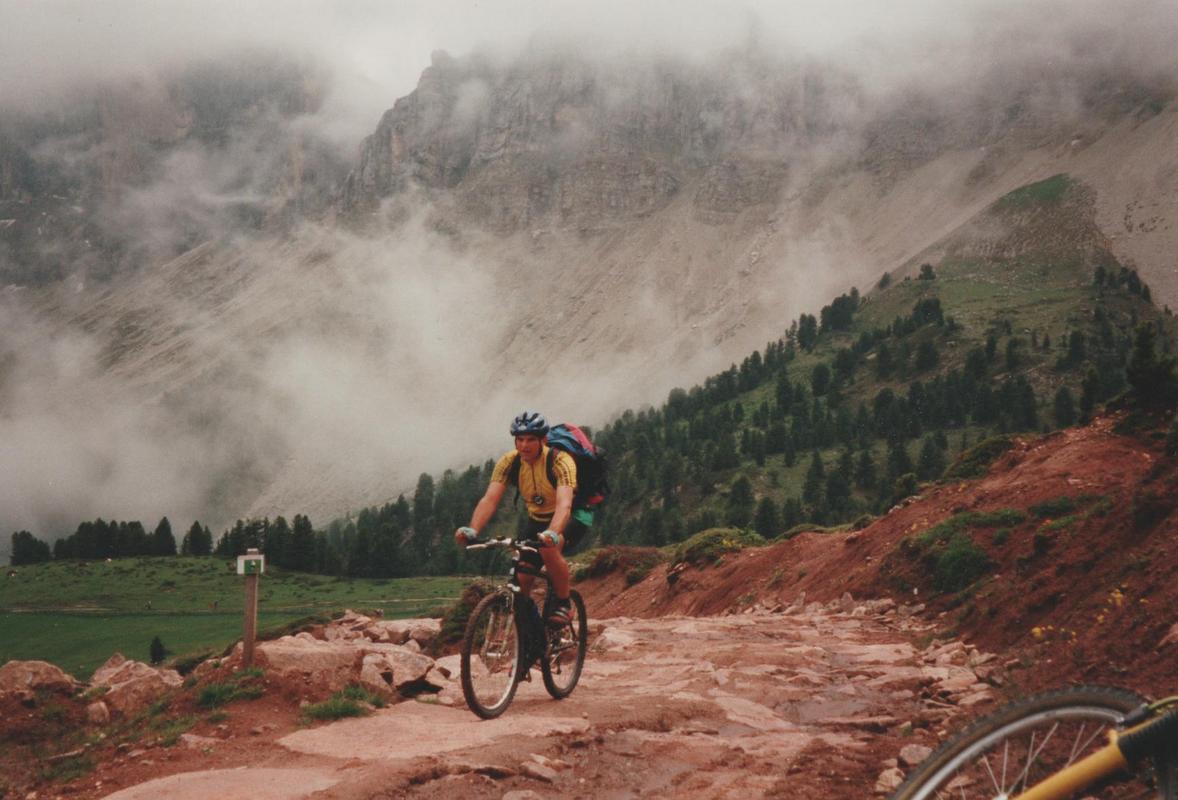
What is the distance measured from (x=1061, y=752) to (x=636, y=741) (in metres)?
5.21

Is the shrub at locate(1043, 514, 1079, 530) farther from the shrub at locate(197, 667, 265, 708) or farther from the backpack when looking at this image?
the shrub at locate(197, 667, 265, 708)

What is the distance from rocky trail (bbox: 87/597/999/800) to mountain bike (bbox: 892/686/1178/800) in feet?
8.86

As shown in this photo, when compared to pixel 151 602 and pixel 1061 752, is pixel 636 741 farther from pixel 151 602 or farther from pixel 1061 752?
pixel 151 602

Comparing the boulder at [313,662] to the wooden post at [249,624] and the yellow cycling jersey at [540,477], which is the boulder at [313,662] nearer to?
the wooden post at [249,624]

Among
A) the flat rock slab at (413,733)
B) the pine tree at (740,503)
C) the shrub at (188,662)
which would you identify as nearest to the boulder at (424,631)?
the shrub at (188,662)

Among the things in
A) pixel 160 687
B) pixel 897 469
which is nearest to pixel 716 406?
pixel 897 469

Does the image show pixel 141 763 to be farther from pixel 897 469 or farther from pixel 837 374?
pixel 837 374

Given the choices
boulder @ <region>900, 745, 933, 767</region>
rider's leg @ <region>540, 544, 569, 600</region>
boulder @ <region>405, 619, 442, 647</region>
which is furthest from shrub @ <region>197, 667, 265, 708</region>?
boulder @ <region>405, 619, 442, 647</region>

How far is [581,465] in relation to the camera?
9.93 m

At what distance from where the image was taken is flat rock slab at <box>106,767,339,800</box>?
21.7 feet

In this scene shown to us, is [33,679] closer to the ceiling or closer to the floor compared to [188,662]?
closer to the ceiling

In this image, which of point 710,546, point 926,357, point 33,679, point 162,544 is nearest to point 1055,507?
point 710,546

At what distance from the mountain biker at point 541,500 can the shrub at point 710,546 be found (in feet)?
84.2

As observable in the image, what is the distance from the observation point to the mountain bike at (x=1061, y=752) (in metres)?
3.32
